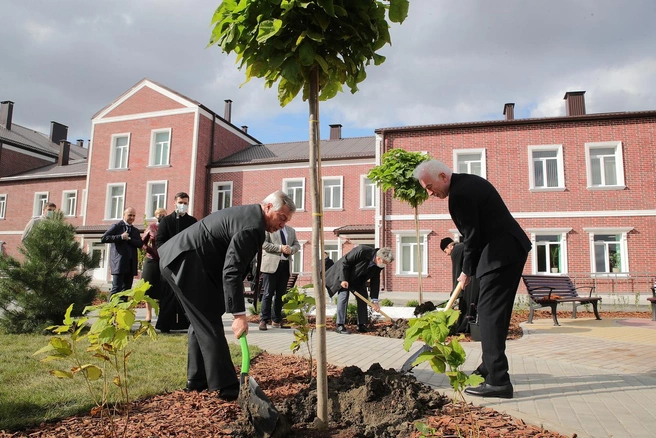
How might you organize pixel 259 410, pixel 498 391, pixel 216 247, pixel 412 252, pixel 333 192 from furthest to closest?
pixel 333 192 → pixel 412 252 → pixel 216 247 → pixel 498 391 → pixel 259 410

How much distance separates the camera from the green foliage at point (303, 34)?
266cm

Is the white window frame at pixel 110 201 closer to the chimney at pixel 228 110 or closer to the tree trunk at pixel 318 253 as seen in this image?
the chimney at pixel 228 110

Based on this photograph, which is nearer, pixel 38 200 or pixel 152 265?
pixel 152 265

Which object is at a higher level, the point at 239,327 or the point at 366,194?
the point at 366,194

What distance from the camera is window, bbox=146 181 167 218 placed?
28250mm

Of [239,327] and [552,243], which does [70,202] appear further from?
[239,327]

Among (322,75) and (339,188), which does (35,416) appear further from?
(339,188)

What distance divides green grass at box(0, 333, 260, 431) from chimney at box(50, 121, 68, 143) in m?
45.3

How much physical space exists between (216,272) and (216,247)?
216 mm

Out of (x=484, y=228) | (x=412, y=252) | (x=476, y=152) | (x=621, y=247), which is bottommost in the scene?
(x=484, y=228)

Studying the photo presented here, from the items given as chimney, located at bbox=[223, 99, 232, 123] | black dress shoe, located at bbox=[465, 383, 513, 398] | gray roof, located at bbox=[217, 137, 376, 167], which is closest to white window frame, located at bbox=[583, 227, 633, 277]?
gray roof, located at bbox=[217, 137, 376, 167]

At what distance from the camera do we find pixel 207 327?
357 cm

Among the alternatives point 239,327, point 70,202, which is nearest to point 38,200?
point 70,202

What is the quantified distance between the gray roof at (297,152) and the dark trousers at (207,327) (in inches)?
883
